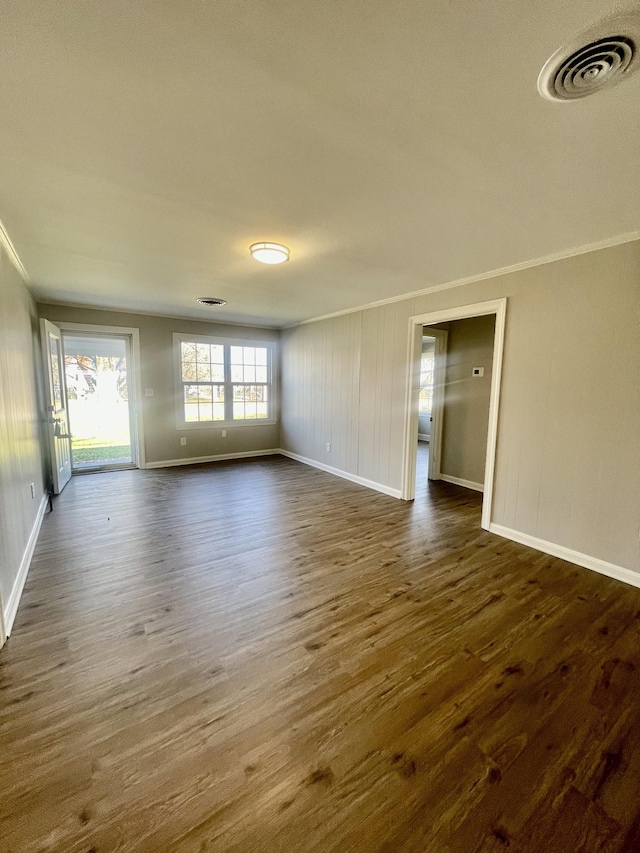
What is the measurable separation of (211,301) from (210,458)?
288 centimetres

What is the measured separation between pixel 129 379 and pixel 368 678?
215 inches

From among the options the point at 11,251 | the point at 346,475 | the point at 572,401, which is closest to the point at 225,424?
the point at 346,475

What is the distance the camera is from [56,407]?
452 cm

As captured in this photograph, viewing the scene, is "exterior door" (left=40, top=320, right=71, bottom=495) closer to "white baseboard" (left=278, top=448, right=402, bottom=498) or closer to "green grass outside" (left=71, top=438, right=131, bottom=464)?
"green grass outside" (left=71, top=438, right=131, bottom=464)

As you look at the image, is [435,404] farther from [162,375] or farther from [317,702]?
[162,375]

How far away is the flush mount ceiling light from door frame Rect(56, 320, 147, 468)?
11.7 feet

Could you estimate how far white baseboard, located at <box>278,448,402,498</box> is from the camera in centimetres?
457

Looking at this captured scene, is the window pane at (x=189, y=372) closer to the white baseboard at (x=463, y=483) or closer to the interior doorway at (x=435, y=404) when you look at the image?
the interior doorway at (x=435, y=404)

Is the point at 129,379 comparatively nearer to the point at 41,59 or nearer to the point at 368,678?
the point at 41,59

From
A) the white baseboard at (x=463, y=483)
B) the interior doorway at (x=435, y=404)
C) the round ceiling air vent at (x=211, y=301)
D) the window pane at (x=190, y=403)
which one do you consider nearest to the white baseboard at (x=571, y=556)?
the white baseboard at (x=463, y=483)

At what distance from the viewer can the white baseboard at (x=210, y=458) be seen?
588cm

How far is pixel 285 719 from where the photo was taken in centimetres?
153

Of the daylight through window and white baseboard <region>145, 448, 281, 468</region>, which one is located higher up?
the daylight through window

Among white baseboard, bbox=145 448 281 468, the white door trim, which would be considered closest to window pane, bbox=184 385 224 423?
white baseboard, bbox=145 448 281 468
